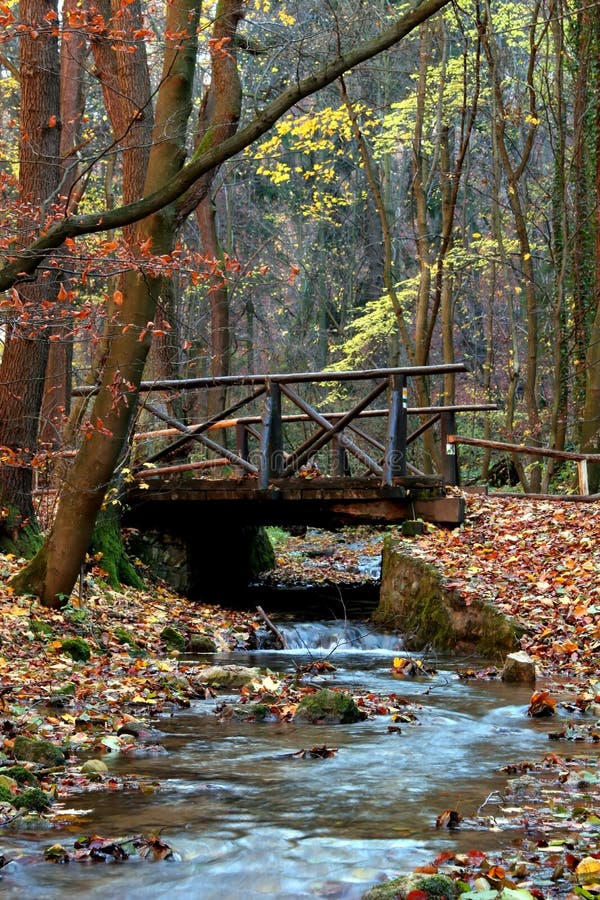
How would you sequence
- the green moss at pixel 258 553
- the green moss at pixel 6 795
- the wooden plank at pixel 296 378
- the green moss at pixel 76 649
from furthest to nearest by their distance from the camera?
the green moss at pixel 258 553 < the wooden plank at pixel 296 378 < the green moss at pixel 76 649 < the green moss at pixel 6 795

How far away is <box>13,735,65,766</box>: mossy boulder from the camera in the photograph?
5.21 meters

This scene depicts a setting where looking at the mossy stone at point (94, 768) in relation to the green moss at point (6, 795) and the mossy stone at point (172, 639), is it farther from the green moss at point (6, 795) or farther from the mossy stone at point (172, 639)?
the mossy stone at point (172, 639)

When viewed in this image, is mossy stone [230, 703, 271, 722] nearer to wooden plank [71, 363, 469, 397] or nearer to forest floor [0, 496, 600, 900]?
forest floor [0, 496, 600, 900]

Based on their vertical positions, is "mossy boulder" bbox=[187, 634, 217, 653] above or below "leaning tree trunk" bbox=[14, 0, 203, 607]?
below

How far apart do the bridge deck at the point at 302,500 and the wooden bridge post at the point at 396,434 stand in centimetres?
14

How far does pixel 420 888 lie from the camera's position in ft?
11.0

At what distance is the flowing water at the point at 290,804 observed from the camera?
3801 millimetres

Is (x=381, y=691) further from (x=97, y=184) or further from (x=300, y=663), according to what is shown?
(x=97, y=184)

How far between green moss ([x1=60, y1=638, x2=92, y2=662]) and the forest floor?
12 millimetres

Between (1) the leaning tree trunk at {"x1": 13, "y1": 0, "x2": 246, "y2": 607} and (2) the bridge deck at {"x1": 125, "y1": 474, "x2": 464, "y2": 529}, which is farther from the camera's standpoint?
(2) the bridge deck at {"x1": 125, "y1": 474, "x2": 464, "y2": 529}

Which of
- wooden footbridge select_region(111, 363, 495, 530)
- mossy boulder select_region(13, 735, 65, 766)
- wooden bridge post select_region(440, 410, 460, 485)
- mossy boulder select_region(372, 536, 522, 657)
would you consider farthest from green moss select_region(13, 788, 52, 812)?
wooden bridge post select_region(440, 410, 460, 485)

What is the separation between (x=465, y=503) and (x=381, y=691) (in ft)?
16.1

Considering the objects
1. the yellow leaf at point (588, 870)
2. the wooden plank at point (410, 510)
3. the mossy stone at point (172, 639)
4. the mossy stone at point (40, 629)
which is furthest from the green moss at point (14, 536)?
the yellow leaf at point (588, 870)

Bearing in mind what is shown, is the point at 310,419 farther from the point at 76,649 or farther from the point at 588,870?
A: the point at 588,870
